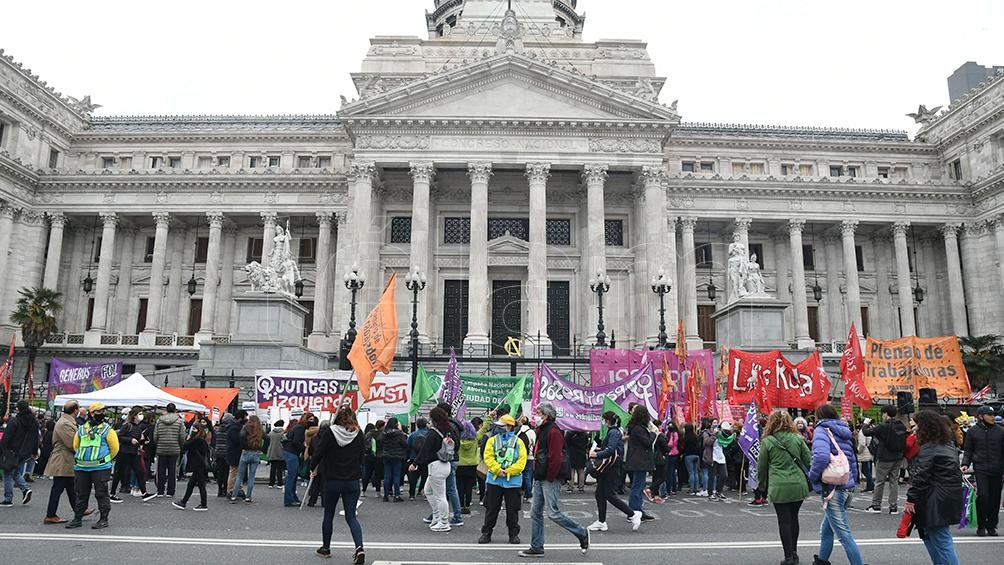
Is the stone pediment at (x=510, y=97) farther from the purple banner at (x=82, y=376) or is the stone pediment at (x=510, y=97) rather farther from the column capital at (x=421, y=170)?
the purple banner at (x=82, y=376)

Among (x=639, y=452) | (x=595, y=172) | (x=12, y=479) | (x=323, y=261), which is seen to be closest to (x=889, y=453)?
(x=639, y=452)

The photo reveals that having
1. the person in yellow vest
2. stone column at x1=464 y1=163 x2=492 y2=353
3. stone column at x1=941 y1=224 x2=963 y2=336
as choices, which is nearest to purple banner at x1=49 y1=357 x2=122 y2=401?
stone column at x1=464 y1=163 x2=492 y2=353

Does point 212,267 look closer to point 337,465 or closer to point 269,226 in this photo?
point 269,226

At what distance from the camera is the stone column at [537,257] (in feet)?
120

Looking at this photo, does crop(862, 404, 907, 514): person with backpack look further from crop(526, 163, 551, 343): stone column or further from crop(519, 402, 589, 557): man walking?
crop(526, 163, 551, 343): stone column

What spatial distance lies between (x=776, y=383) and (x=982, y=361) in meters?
22.3

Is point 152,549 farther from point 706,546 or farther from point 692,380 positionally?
point 692,380

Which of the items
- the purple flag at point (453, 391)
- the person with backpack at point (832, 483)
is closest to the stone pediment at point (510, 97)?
the purple flag at point (453, 391)

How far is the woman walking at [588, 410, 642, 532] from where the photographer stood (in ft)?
35.9

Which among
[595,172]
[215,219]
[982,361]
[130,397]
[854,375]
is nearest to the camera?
[130,397]

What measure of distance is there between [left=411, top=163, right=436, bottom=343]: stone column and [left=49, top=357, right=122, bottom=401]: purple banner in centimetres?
1415

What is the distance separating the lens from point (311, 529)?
38.1 ft

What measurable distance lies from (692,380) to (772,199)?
28.3 metres

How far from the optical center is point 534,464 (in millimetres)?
9930
